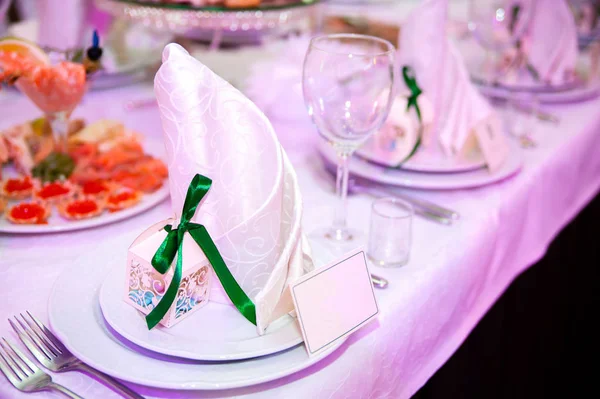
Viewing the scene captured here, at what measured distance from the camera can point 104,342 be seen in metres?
0.61

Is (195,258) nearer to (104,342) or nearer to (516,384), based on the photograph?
(104,342)

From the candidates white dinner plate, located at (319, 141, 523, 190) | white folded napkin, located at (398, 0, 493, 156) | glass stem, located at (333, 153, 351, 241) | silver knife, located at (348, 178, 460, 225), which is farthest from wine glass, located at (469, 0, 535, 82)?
glass stem, located at (333, 153, 351, 241)

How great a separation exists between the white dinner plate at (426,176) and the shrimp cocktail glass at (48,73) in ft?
1.49

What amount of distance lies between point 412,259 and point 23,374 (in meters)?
0.53

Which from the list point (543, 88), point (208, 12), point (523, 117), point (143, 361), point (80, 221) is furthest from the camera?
point (543, 88)

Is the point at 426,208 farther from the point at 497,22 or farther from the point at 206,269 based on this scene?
the point at 497,22

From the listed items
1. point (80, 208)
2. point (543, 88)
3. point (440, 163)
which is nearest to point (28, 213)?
point (80, 208)

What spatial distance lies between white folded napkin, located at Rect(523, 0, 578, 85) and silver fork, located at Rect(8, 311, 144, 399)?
1.43 meters

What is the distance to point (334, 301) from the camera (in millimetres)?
630

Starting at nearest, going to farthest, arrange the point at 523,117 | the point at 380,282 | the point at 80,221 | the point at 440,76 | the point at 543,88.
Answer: the point at 380,282
the point at 80,221
the point at 440,76
the point at 523,117
the point at 543,88

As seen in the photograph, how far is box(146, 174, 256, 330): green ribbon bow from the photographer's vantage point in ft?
1.97

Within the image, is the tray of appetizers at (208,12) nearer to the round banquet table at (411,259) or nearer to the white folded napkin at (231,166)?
the round banquet table at (411,259)

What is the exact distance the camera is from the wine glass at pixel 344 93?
77 cm

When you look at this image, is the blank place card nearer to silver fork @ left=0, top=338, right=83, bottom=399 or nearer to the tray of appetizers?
silver fork @ left=0, top=338, right=83, bottom=399
